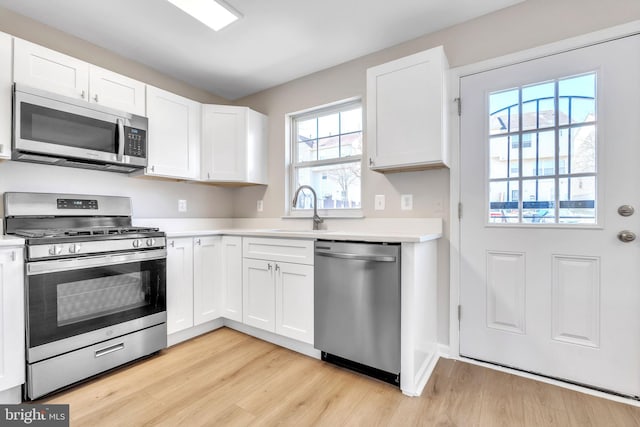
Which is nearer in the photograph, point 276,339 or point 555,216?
point 555,216

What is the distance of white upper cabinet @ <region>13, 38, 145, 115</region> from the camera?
1843 mm

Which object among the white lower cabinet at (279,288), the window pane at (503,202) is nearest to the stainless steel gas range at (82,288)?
the white lower cabinet at (279,288)

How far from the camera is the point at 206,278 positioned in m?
2.54

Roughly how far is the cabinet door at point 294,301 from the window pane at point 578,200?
163 cm

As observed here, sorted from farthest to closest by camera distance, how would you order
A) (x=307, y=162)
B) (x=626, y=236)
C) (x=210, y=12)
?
(x=307, y=162) < (x=210, y=12) < (x=626, y=236)

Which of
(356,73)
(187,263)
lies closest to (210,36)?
(356,73)

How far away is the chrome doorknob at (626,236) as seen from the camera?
1.64 m

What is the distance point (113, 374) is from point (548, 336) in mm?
2783

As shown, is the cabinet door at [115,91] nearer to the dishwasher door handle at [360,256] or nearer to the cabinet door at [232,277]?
the cabinet door at [232,277]

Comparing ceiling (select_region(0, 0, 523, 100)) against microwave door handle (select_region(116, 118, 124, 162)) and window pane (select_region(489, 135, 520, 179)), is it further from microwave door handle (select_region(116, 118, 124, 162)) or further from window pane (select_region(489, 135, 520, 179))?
window pane (select_region(489, 135, 520, 179))

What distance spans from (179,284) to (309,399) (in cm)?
135

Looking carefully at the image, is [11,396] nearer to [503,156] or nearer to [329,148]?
[329,148]

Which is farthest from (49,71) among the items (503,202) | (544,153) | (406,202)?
(544,153)

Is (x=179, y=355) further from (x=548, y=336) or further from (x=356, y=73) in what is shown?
(x=356, y=73)
